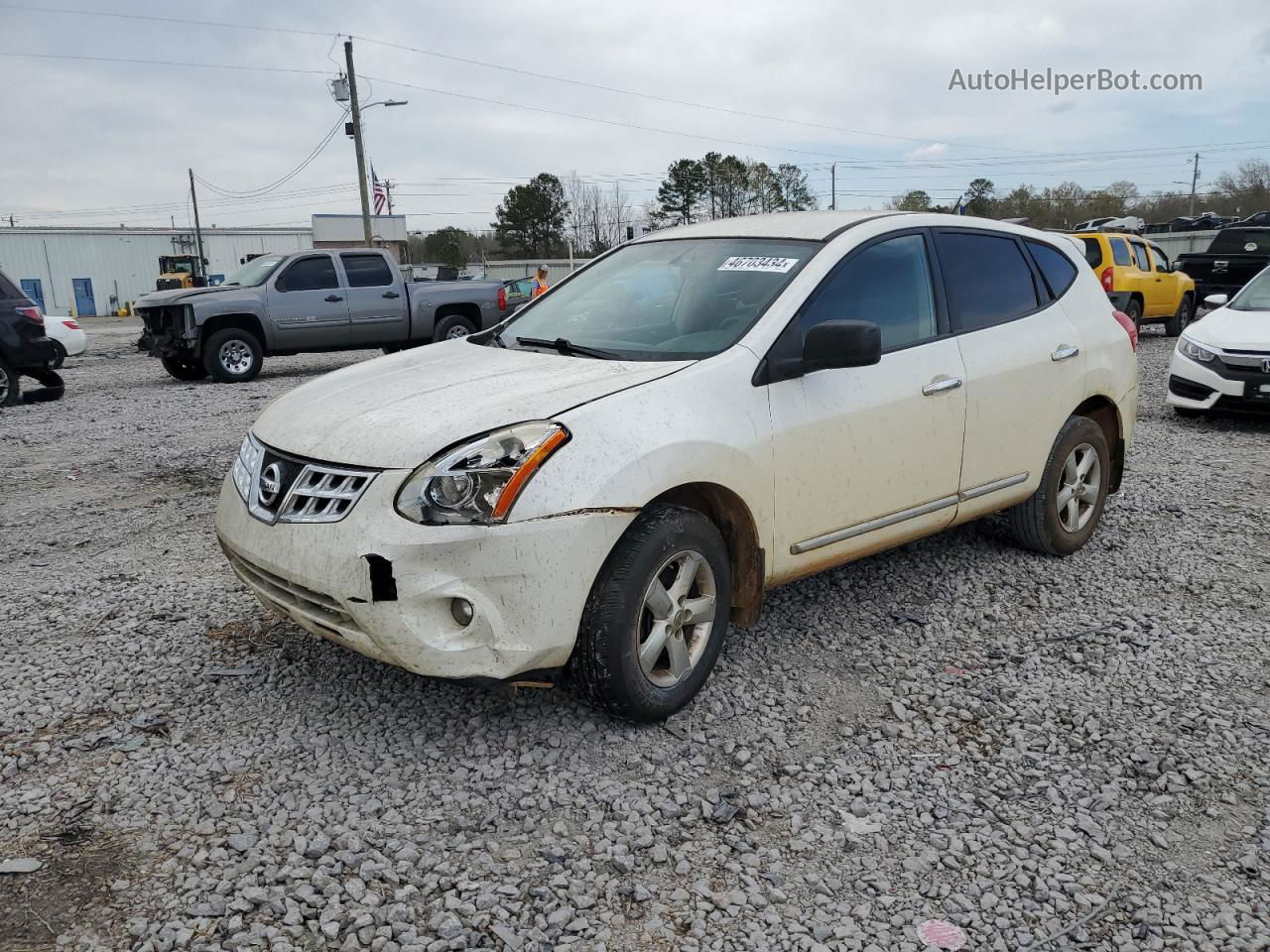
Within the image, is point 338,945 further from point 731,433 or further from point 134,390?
point 134,390

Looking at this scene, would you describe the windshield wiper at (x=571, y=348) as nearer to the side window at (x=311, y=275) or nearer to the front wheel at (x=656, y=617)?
the front wheel at (x=656, y=617)

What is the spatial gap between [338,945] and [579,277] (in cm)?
320

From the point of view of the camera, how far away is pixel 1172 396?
30.1 feet

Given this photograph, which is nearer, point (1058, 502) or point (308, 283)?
point (1058, 502)

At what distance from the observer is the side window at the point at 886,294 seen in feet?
12.5

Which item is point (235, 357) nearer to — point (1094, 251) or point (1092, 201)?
point (1094, 251)

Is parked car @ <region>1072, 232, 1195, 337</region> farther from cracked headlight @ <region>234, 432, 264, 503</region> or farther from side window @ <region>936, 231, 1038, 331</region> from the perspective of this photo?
cracked headlight @ <region>234, 432, 264, 503</region>

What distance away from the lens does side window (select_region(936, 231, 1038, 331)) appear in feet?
14.3

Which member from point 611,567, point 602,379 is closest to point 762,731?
point 611,567

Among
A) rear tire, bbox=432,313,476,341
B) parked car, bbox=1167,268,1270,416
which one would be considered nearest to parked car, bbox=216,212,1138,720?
parked car, bbox=1167,268,1270,416

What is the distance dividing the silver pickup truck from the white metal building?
128ft

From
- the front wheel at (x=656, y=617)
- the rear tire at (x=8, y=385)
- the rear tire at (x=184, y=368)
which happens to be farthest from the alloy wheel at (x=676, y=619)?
the rear tire at (x=184, y=368)

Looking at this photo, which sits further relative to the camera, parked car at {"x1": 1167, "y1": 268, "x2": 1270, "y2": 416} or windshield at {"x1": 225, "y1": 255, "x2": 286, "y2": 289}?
Answer: windshield at {"x1": 225, "y1": 255, "x2": 286, "y2": 289}

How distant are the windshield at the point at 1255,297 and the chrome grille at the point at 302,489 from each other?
30.5ft
